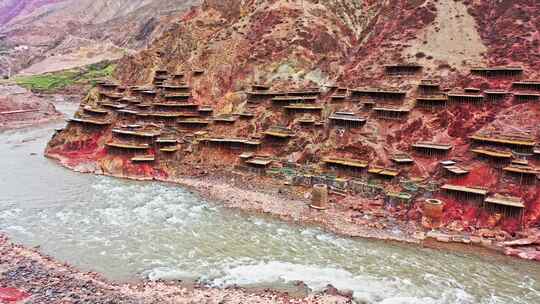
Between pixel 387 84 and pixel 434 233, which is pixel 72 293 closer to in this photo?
pixel 434 233

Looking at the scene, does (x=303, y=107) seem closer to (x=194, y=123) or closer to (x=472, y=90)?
(x=194, y=123)

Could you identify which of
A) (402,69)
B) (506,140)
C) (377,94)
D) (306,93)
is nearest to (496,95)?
(506,140)

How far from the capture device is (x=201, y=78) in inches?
2891

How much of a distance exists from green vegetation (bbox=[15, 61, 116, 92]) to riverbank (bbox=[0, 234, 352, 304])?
400ft

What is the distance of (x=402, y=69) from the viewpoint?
61312mm

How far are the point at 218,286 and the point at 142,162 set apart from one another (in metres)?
30.9

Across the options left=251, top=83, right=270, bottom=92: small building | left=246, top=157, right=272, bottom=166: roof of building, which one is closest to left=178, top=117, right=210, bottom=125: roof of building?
left=251, top=83, right=270, bottom=92: small building

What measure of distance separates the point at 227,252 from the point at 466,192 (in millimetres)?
22702

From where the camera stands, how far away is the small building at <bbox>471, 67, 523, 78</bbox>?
53494mm

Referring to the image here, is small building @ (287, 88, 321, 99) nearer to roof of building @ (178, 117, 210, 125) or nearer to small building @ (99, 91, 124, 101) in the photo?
roof of building @ (178, 117, 210, 125)

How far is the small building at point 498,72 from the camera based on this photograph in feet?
176

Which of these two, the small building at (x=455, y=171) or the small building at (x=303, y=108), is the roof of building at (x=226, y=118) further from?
the small building at (x=455, y=171)

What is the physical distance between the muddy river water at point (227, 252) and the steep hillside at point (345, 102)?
23.9 feet

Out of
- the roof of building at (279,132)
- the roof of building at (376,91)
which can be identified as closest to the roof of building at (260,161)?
the roof of building at (279,132)
